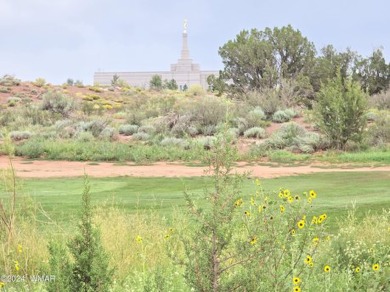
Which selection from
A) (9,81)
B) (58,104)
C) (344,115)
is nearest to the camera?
(344,115)

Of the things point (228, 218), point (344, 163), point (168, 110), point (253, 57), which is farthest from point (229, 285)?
point (253, 57)

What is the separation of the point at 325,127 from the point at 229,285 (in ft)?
78.8

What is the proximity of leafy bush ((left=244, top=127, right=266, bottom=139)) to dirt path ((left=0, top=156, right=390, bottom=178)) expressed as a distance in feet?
23.1

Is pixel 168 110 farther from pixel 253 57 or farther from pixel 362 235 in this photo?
pixel 362 235

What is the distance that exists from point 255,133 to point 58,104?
16677 millimetres

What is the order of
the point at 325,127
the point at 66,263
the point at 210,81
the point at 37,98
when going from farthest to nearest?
the point at 37,98
the point at 210,81
the point at 325,127
the point at 66,263

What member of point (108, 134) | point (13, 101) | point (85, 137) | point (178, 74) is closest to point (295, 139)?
point (108, 134)

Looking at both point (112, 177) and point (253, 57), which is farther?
point (253, 57)

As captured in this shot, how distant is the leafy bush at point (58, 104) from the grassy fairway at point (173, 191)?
23302 mm

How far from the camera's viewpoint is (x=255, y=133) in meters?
29.7

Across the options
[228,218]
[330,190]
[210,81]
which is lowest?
[330,190]

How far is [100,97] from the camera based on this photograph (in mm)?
60156

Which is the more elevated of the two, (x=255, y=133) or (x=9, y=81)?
(x=9, y=81)

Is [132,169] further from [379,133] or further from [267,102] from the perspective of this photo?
[267,102]
